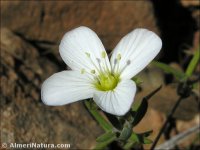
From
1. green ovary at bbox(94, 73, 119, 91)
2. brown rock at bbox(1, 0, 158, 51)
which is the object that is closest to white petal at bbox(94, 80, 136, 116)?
green ovary at bbox(94, 73, 119, 91)

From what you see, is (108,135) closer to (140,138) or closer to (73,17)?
(140,138)

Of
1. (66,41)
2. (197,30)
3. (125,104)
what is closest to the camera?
(125,104)

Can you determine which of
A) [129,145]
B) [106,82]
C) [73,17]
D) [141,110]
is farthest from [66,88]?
[73,17]

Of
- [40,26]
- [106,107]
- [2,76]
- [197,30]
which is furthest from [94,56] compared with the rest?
[197,30]

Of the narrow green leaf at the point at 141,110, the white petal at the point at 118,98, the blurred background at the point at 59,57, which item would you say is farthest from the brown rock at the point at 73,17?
the white petal at the point at 118,98

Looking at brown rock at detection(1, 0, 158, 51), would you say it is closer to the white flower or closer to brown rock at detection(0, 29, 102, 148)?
brown rock at detection(0, 29, 102, 148)

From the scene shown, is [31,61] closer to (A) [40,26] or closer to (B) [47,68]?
(B) [47,68]

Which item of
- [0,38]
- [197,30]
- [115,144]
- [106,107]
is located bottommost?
[115,144]
